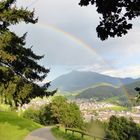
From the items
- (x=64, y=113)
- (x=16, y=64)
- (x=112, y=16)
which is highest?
(x=64, y=113)

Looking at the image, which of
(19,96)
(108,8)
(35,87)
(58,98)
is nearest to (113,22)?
(108,8)

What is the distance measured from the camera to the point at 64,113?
98.6m

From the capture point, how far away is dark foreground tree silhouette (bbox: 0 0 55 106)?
38625 millimetres

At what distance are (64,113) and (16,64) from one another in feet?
179

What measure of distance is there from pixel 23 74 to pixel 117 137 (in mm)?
57336

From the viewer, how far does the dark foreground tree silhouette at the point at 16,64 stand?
127ft

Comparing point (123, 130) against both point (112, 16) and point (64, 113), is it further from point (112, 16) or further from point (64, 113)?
point (112, 16)

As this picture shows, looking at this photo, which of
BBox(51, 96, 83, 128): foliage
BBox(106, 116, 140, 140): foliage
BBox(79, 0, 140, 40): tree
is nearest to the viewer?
BBox(79, 0, 140, 40): tree

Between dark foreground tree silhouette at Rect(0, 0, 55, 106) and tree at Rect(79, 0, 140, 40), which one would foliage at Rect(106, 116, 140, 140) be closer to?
dark foreground tree silhouette at Rect(0, 0, 55, 106)

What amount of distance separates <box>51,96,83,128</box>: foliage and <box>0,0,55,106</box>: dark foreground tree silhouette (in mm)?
47743

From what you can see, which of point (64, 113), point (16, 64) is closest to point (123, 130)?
point (64, 113)

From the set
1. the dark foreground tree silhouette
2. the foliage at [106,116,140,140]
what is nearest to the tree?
the dark foreground tree silhouette

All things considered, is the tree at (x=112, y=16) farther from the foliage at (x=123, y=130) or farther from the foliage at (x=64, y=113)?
the foliage at (x=123, y=130)

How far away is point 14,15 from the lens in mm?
39031
